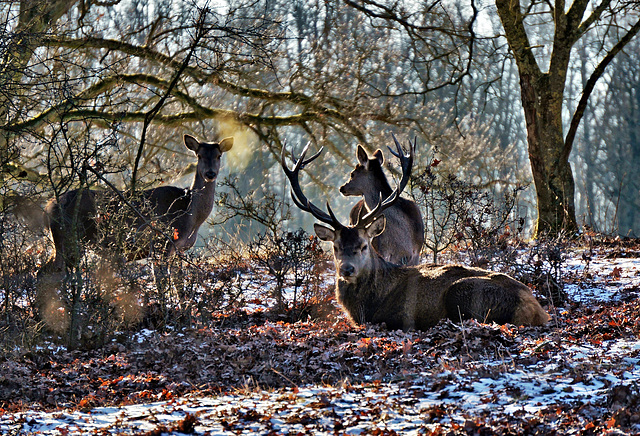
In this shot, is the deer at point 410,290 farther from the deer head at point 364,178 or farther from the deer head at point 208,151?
the deer head at point 208,151

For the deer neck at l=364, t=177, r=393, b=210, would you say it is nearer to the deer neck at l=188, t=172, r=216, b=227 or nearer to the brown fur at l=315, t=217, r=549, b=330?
the brown fur at l=315, t=217, r=549, b=330

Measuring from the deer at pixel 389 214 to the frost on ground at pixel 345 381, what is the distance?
2.36 meters

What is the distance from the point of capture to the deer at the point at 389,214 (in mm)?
10156

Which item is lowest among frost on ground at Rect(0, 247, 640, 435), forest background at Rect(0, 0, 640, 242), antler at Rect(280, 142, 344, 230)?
frost on ground at Rect(0, 247, 640, 435)

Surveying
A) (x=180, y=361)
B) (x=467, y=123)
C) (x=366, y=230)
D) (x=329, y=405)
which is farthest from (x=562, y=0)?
(x=467, y=123)

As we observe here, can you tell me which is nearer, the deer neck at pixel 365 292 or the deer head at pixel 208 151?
the deer neck at pixel 365 292

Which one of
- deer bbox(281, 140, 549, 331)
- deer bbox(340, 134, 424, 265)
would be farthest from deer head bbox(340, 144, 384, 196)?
deer bbox(281, 140, 549, 331)

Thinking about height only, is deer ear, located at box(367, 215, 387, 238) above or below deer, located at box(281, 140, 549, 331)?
above

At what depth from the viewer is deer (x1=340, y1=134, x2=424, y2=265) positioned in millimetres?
10156

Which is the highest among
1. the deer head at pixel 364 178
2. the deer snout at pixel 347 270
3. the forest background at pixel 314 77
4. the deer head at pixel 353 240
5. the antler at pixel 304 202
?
the forest background at pixel 314 77

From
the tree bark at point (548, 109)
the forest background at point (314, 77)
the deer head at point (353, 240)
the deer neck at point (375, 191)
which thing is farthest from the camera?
the tree bark at point (548, 109)

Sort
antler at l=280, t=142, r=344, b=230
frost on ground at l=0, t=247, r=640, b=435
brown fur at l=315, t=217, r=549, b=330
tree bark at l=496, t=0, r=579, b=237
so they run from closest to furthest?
1. frost on ground at l=0, t=247, r=640, b=435
2. brown fur at l=315, t=217, r=549, b=330
3. antler at l=280, t=142, r=344, b=230
4. tree bark at l=496, t=0, r=579, b=237

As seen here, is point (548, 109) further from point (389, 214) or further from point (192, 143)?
point (192, 143)

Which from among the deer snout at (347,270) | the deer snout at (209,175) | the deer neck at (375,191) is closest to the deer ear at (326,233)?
the deer snout at (347,270)
